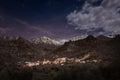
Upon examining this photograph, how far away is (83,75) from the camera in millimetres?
25422

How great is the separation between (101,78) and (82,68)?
5420mm

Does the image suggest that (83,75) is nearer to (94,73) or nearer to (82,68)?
(94,73)

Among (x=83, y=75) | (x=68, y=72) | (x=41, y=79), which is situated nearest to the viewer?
(x=83, y=75)

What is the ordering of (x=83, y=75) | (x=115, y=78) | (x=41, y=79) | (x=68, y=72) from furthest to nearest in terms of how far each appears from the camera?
(x=41, y=79), (x=68, y=72), (x=83, y=75), (x=115, y=78)

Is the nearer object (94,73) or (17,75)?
(94,73)

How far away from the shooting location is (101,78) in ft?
78.9

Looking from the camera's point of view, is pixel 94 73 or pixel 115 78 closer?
pixel 115 78

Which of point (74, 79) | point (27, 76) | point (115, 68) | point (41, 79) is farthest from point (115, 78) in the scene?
point (27, 76)

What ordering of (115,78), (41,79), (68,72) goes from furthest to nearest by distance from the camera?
1. (41,79)
2. (68,72)
3. (115,78)

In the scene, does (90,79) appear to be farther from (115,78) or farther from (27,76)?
(27,76)

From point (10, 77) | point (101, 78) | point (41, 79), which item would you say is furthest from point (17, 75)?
point (101, 78)

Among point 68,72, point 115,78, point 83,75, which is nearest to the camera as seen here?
point 115,78

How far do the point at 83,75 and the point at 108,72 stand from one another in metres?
3.04

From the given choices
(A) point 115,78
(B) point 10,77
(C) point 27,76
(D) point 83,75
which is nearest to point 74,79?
(D) point 83,75
